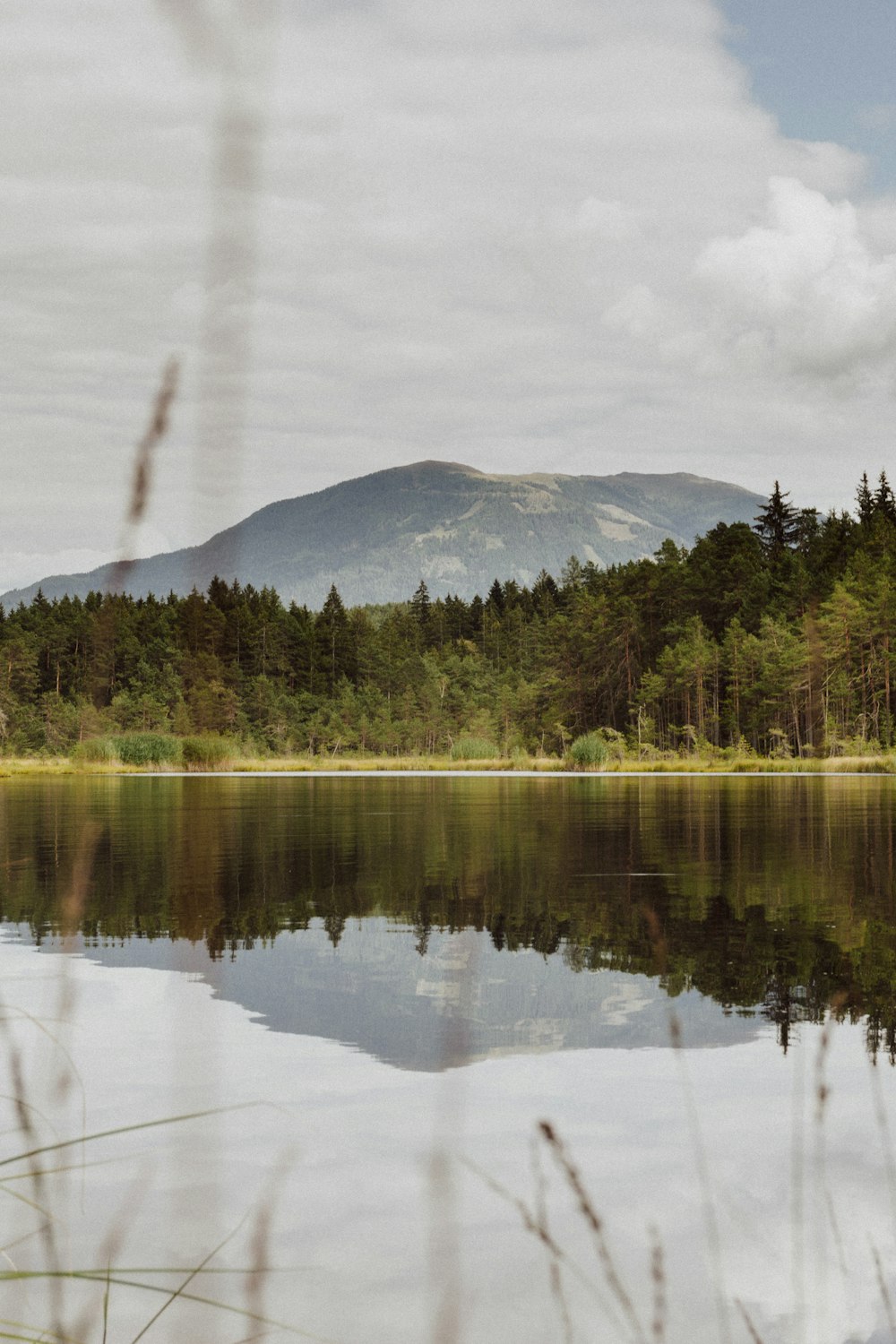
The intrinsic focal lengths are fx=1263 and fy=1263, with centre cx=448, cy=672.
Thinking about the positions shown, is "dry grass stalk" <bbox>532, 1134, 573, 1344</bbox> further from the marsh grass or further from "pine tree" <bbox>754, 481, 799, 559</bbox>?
"pine tree" <bbox>754, 481, 799, 559</bbox>

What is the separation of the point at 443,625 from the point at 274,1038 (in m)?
113

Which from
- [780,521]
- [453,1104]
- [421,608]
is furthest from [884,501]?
[453,1104]

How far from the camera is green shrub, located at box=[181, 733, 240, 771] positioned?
63.4 metres

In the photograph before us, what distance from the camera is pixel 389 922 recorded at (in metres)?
11.3

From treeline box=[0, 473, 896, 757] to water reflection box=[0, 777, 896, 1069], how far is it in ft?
115

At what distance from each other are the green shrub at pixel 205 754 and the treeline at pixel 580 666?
2.87 metres

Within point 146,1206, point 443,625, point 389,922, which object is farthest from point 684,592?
point 146,1206

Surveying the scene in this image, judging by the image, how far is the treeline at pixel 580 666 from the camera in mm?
67312

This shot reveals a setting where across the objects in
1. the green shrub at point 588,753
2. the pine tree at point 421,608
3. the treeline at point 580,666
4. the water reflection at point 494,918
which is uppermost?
the pine tree at point 421,608

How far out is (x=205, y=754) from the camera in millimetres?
64000

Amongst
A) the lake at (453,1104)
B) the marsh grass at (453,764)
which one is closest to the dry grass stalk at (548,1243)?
the lake at (453,1104)

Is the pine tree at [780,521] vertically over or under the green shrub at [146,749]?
over

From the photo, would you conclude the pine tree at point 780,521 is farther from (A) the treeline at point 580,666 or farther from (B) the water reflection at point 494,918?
(B) the water reflection at point 494,918

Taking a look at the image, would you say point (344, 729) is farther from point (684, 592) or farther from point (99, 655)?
point (99, 655)
